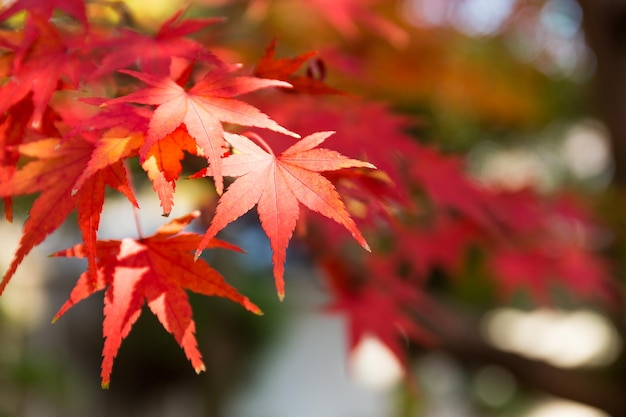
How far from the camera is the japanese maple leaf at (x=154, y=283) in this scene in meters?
0.50

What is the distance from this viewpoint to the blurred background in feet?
5.20

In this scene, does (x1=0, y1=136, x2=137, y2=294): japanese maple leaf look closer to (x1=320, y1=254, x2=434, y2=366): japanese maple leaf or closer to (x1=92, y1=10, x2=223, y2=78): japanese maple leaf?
(x1=92, y1=10, x2=223, y2=78): japanese maple leaf

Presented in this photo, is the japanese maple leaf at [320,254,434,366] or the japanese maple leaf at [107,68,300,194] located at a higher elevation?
the japanese maple leaf at [107,68,300,194]

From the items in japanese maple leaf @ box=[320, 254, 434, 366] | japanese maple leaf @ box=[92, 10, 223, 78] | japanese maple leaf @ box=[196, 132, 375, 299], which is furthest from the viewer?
japanese maple leaf @ box=[320, 254, 434, 366]

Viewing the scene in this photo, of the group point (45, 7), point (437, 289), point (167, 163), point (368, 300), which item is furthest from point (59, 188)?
point (437, 289)

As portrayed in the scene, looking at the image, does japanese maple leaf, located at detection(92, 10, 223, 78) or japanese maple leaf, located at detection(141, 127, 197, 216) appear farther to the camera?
japanese maple leaf, located at detection(92, 10, 223, 78)

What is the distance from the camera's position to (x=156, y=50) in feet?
1.94

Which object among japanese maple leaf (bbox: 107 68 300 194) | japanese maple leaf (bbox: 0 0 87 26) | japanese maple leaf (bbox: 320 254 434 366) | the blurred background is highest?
japanese maple leaf (bbox: 107 68 300 194)

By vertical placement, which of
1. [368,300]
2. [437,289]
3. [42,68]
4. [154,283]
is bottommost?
[437,289]

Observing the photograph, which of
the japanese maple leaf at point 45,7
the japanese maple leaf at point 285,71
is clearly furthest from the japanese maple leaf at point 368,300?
the japanese maple leaf at point 45,7

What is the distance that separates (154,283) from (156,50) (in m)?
0.22

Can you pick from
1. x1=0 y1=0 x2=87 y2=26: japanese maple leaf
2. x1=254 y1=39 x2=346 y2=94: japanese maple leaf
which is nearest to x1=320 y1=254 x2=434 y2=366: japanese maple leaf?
x1=254 y1=39 x2=346 y2=94: japanese maple leaf

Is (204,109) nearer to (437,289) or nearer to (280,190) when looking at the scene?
(280,190)

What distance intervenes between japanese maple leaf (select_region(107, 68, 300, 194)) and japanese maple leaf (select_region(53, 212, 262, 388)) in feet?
0.35
